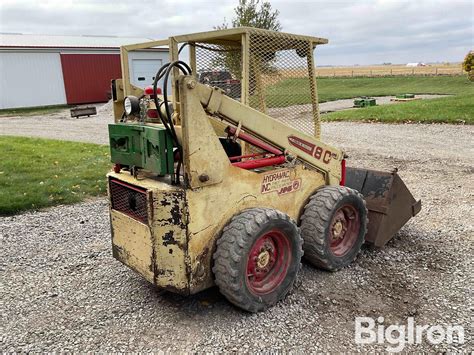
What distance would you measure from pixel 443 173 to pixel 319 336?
20.2 ft

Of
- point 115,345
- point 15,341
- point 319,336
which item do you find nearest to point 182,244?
point 115,345

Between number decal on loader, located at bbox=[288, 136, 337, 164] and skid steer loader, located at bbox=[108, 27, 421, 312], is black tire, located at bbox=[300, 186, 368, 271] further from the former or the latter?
number decal on loader, located at bbox=[288, 136, 337, 164]

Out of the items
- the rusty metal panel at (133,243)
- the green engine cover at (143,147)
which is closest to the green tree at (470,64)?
the green engine cover at (143,147)

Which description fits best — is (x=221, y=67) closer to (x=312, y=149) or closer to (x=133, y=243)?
(x=312, y=149)

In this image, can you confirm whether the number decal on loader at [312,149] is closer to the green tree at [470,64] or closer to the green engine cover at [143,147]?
the green engine cover at [143,147]

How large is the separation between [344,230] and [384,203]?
656mm

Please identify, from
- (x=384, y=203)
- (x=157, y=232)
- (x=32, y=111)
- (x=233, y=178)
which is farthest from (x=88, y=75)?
(x=157, y=232)

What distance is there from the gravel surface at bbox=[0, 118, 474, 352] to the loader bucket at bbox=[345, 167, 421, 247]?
23 cm

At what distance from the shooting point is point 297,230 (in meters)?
3.90

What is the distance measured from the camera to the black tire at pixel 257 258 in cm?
350

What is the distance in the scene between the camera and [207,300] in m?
4.02

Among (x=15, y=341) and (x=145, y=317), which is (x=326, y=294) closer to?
(x=145, y=317)

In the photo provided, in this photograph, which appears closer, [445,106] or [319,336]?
[319,336]

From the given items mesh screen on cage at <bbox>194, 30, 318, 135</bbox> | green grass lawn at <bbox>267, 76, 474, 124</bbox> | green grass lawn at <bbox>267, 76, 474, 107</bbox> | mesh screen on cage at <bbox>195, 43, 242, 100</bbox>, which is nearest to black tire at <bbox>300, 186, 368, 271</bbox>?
mesh screen on cage at <bbox>194, 30, 318, 135</bbox>
